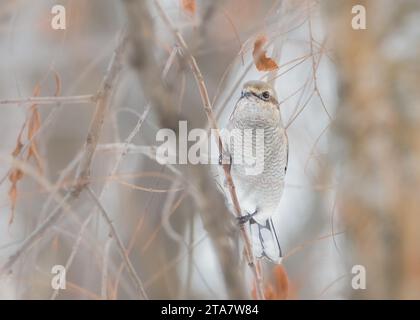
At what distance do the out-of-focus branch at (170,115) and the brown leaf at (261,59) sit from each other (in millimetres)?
324

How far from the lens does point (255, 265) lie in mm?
912

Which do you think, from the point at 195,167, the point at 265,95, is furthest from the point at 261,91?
the point at 195,167

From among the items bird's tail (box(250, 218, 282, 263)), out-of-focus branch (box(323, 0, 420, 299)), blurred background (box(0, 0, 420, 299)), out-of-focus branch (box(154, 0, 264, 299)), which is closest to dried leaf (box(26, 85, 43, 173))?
blurred background (box(0, 0, 420, 299))

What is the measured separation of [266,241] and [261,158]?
0.17m

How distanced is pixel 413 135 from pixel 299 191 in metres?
0.50

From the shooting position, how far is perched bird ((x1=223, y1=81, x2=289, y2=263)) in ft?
3.76

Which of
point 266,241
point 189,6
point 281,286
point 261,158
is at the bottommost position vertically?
point 281,286

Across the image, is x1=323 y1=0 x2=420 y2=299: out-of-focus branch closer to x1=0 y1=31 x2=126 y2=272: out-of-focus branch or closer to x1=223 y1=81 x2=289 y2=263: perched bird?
x1=223 y1=81 x2=289 y2=263: perched bird

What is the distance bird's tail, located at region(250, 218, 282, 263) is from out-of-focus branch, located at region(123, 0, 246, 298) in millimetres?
441

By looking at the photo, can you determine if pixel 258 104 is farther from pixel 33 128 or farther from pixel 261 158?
pixel 33 128

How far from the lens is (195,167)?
2.09ft

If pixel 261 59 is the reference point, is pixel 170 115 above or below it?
below
